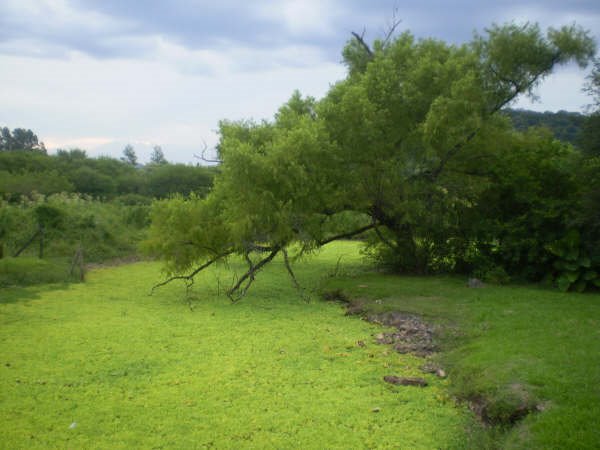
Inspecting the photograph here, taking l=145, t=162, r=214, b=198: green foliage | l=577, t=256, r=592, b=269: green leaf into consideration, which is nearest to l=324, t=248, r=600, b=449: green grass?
l=577, t=256, r=592, b=269: green leaf

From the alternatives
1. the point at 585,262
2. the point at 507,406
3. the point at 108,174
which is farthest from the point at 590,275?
the point at 108,174

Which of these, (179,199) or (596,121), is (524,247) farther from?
(179,199)

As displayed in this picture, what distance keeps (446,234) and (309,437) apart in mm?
8540

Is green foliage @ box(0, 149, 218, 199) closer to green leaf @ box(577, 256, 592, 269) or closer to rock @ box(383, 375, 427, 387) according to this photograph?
green leaf @ box(577, 256, 592, 269)

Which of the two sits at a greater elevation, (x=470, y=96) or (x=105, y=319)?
(x=470, y=96)

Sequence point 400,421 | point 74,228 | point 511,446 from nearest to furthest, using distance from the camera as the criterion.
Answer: point 511,446
point 400,421
point 74,228

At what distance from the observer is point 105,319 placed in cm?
963

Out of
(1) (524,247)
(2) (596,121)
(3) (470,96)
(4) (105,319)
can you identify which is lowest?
(4) (105,319)

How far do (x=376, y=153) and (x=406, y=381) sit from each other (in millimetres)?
6612

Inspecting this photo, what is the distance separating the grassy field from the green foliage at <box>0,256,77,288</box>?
4.74ft

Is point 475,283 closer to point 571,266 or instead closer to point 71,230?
point 571,266

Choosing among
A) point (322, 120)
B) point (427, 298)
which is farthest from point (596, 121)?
point (322, 120)

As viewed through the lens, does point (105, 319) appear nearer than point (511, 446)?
No

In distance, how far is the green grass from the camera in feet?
15.6
